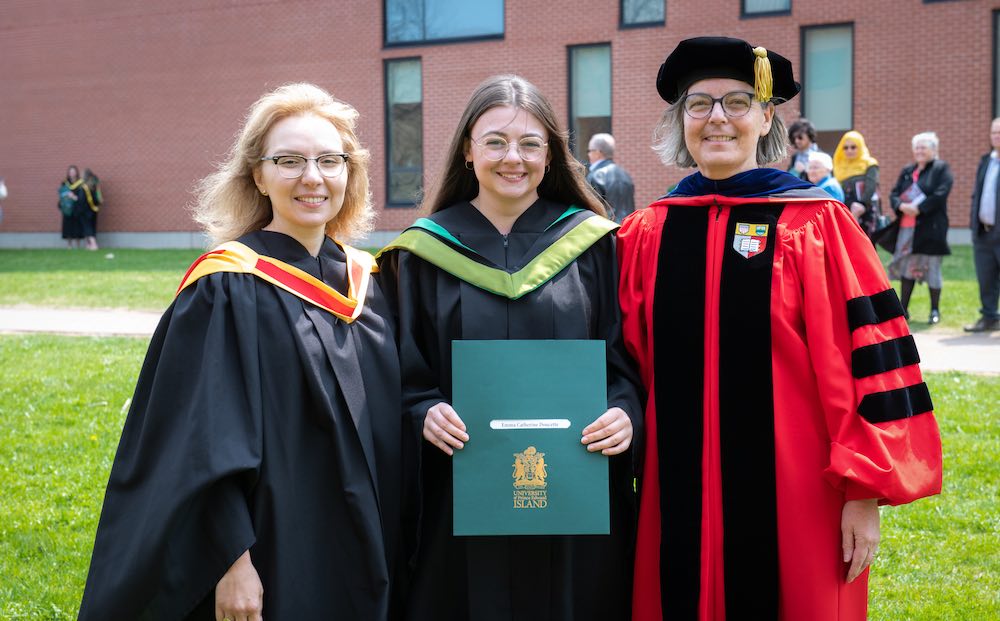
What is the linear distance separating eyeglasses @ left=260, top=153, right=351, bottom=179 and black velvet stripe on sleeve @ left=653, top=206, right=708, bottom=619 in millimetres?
968

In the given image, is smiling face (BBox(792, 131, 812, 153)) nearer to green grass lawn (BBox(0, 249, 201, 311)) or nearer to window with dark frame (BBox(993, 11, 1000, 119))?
green grass lawn (BBox(0, 249, 201, 311))

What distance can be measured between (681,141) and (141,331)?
26.0ft

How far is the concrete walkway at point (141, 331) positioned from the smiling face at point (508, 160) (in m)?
5.55

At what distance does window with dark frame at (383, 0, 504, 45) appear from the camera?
748 inches

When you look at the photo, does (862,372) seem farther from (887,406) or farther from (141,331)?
(141,331)

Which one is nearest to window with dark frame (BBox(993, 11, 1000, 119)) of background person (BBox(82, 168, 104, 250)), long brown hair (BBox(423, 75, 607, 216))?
long brown hair (BBox(423, 75, 607, 216))

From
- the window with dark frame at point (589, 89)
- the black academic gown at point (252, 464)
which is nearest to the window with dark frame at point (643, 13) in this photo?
the window with dark frame at point (589, 89)

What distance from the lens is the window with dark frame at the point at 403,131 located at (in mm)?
19906

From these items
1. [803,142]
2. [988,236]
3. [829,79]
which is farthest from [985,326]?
[829,79]

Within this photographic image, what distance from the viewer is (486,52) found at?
19.0 meters

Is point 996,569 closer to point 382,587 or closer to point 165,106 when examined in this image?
point 382,587

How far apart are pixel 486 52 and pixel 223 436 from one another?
57.2 ft

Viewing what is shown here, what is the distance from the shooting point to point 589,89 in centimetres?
1855

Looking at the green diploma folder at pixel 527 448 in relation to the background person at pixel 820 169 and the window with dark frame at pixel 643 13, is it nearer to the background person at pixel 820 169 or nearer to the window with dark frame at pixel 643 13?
the background person at pixel 820 169
